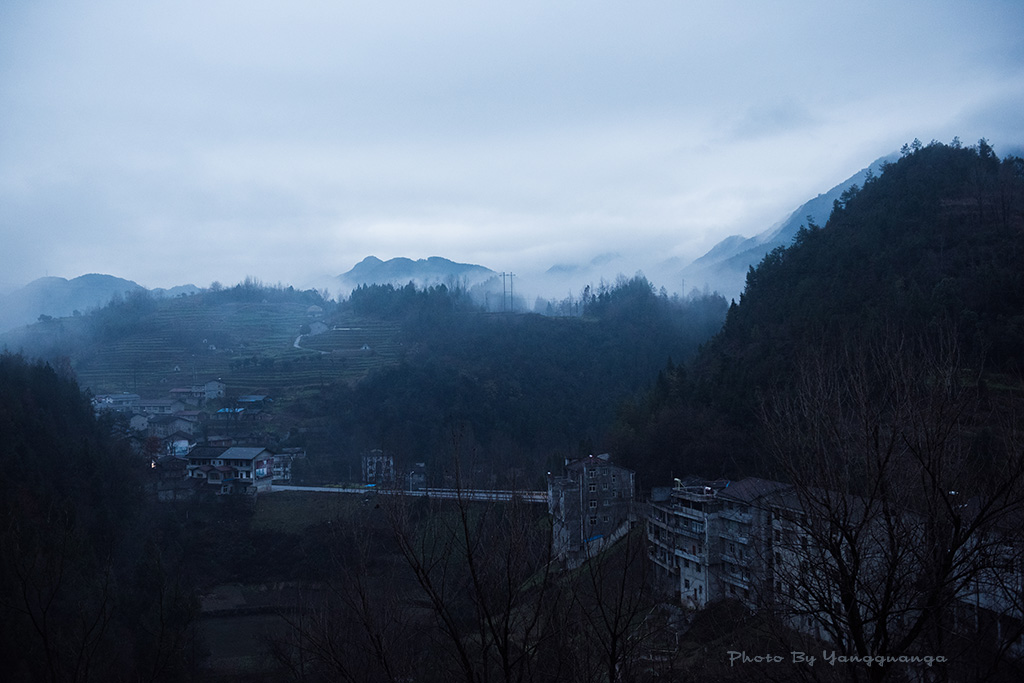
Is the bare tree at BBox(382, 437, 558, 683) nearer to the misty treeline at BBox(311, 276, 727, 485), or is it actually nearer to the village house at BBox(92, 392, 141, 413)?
the misty treeline at BBox(311, 276, 727, 485)

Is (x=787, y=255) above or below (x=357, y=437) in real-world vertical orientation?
above

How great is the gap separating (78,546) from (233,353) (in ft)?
97.8

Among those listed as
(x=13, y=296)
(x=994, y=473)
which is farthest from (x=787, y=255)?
(x=13, y=296)

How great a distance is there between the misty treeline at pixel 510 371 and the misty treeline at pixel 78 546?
757 centimetres

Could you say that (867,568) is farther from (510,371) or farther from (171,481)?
(510,371)

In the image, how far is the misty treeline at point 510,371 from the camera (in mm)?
25906

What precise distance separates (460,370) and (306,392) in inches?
303

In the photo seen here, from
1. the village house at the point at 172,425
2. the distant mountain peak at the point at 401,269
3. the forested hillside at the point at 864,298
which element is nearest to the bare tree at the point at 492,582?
the forested hillside at the point at 864,298

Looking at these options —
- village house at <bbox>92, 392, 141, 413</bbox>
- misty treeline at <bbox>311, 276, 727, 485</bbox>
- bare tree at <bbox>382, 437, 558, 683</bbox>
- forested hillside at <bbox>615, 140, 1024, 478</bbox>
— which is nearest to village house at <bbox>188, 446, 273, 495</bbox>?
misty treeline at <bbox>311, 276, 727, 485</bbox>

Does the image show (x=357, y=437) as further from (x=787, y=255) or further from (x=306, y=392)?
(x=787, y=255)

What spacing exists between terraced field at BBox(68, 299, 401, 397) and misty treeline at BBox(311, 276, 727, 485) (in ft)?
9.29

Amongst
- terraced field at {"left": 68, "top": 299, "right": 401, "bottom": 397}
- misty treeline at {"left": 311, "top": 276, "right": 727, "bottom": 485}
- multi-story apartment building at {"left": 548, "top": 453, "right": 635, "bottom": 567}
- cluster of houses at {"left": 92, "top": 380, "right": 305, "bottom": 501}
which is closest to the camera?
multi-story apartment building at {"left": 548, "top": 453, "right": 635, "bottom": 567}

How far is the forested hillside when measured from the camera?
12.8 meters

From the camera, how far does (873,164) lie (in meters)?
40.3
